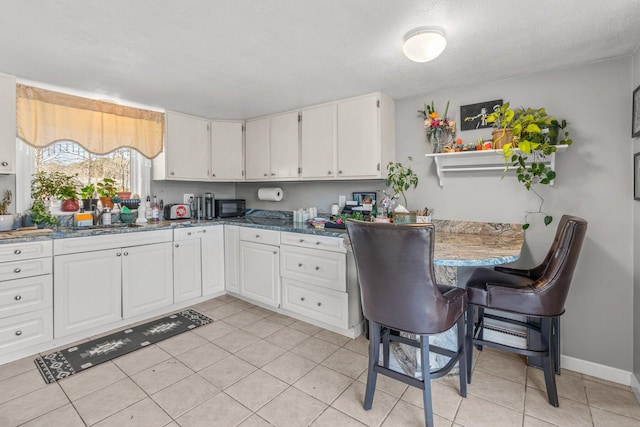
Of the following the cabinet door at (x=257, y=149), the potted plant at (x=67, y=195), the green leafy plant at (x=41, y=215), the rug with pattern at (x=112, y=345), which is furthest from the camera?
the cabinet door at (x=257, y=149)

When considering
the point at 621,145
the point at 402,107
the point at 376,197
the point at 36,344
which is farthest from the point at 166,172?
the point at 621,145

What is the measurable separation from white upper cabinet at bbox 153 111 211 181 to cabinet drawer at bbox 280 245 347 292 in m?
1.49

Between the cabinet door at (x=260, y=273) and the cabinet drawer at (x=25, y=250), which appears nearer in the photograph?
the cabinet drawer at (x=25, y=250)

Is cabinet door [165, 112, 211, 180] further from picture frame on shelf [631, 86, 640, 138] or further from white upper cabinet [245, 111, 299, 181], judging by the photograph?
picture frame on shelf [631, 86, 640, 138]

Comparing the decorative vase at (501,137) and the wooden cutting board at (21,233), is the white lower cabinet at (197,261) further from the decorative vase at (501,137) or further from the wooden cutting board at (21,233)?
the decorative vase at (501,137)

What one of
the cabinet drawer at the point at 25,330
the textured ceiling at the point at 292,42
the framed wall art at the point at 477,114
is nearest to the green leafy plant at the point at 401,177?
the framed wall art at the point at 477,114

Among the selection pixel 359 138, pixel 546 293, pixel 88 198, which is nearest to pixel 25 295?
pixel 88 198

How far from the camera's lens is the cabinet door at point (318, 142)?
3.12m

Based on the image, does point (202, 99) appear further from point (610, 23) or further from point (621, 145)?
point (621, 145)

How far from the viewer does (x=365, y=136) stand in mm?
2902

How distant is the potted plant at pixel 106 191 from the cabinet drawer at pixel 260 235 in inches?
52.5

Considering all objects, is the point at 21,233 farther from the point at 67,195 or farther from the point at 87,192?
the point at 87,192

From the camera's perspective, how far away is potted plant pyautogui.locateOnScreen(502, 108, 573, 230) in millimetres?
2109

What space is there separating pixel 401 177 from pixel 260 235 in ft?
4.89
